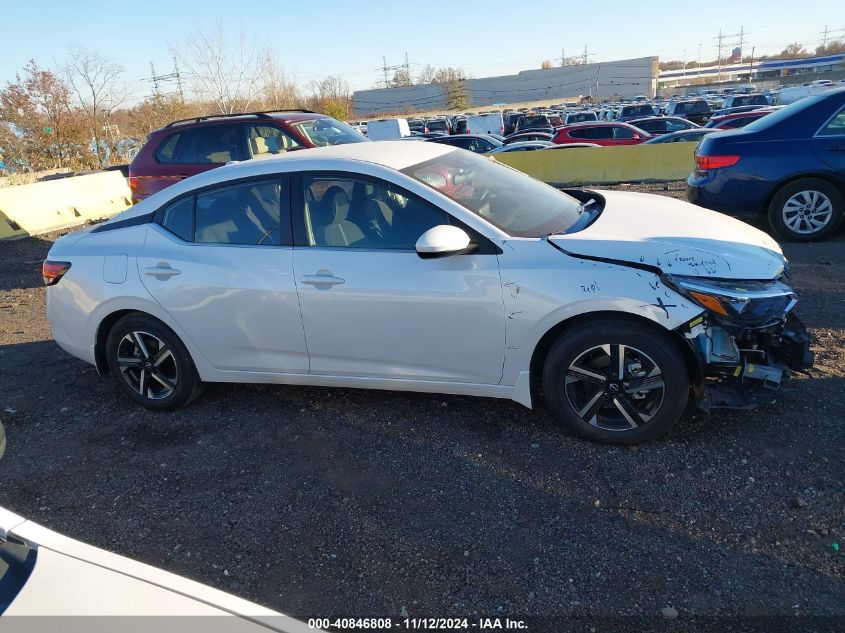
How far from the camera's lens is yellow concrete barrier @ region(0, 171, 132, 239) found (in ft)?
38.7

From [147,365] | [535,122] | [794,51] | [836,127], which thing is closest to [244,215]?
[147,365]

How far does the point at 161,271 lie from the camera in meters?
4.05

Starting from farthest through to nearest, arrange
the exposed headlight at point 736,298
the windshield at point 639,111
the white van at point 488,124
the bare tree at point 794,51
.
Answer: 1. the bare tree at point 794,51
2. the white van at point 488,124
3. the windshield at point 639,111
4. the exposed headlight at point 736,298

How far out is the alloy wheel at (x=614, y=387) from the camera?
3246 mm

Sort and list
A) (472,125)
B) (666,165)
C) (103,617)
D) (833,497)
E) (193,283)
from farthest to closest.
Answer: (472,125) → (666,165) → (193,283) → (833,497) → (103,617)

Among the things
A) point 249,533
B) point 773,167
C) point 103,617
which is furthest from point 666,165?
point 103,617

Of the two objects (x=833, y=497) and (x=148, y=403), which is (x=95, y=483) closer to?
(x=148, y=403)

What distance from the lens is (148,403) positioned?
4355 mm

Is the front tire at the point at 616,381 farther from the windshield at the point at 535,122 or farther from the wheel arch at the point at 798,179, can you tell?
the windshield at the point at 535,122

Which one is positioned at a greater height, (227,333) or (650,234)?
(650,234)

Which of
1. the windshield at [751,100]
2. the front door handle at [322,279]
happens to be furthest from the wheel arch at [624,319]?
the windshield at [751,100]

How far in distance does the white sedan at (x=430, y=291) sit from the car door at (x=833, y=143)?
3.53 metres

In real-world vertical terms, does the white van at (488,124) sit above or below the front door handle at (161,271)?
below

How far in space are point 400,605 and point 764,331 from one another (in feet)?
7.58
